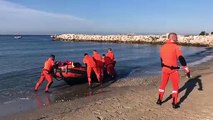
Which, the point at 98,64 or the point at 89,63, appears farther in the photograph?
the point at 98,64

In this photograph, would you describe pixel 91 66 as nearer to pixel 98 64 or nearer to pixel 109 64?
pixel 98 64

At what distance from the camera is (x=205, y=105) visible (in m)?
9.97

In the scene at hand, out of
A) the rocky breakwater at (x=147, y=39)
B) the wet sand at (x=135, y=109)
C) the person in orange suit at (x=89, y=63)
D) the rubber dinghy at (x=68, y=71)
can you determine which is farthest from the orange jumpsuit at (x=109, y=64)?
the rocky breakwater at (x=147, y=39)

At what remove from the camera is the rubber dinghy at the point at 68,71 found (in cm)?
1650

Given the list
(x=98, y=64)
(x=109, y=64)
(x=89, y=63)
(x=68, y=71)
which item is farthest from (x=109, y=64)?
(x=89, y=63)

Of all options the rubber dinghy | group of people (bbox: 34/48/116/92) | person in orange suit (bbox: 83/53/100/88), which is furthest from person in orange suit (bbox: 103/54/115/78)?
person in orange suit (bbox: 83/53/100/88)

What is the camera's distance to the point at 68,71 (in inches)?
659

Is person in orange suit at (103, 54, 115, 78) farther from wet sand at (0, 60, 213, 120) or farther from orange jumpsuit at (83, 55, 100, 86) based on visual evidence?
wet sand at (0, 60, 213, 120)

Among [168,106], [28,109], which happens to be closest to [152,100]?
[168,106]

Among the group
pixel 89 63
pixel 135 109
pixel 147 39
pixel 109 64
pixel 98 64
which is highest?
pixel 89 63

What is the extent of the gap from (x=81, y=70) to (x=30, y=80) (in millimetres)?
3921

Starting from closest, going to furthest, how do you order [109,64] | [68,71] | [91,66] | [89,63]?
[89,63] < [91,66] < [68,71] < [109,64]

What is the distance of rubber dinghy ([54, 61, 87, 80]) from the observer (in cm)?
1650

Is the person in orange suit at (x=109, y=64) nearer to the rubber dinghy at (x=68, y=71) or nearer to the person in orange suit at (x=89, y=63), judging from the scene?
the rubber dinghy at (x=68, y=71)
